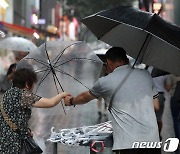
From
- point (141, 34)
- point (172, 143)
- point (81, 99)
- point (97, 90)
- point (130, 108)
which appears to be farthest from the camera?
point (172, 143)

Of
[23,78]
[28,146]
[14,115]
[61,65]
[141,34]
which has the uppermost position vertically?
[141,34]

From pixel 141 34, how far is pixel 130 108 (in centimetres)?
116

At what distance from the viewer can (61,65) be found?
5.65m

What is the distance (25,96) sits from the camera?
4.35m

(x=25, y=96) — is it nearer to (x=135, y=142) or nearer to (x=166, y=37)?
(x=135, y=142)

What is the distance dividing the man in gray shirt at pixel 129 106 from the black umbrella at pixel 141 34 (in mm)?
435

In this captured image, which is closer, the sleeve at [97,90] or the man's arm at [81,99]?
the sleeve at [97,90]

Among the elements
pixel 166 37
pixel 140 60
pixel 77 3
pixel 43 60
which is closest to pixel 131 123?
pixel 166 37

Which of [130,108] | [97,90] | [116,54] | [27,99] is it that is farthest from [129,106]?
[27,99]

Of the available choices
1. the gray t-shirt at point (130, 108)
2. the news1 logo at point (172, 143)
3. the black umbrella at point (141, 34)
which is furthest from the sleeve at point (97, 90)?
the news1 logo at point (172, 143)

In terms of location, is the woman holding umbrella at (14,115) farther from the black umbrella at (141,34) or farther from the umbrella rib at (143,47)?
the umbrella rib at (143,47)

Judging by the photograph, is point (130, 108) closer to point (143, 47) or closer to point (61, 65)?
point (143, 47)

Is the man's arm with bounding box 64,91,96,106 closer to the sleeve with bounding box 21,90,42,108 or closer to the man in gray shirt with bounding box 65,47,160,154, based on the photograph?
the man in gray shirt with bounding box 65,47,160,154

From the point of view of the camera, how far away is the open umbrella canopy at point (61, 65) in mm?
5648
